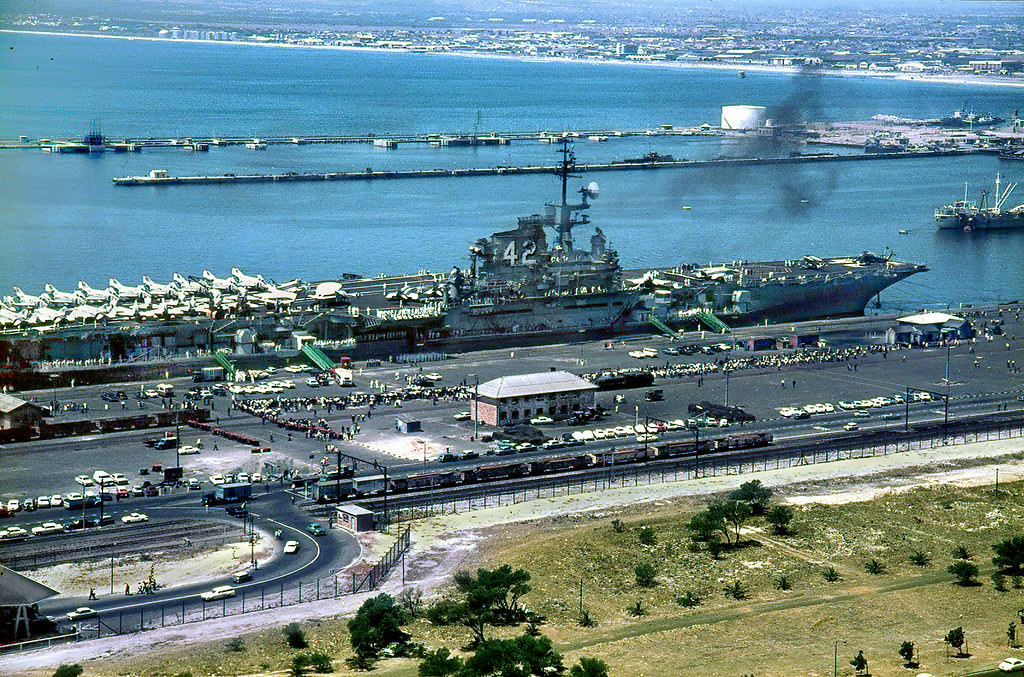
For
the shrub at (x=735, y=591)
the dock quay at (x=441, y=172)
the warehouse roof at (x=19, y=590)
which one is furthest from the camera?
the dock quay at (x=441, y=172)

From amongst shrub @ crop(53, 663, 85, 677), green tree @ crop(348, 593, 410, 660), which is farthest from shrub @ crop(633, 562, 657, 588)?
shrub @ crop(53, 663, 85, 677)

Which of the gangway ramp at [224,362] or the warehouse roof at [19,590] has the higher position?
the warehouse roof at [19,590]

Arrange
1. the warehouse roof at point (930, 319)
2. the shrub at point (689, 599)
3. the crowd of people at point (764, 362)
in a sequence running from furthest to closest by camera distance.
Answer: the warehouse roof at point (930, 319)
the crowd of people at point (764, 362)
the shrub at point (689, 599)

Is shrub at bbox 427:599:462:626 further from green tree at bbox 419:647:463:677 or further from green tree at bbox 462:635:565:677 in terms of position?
green tree at bbox 419:647:463:677

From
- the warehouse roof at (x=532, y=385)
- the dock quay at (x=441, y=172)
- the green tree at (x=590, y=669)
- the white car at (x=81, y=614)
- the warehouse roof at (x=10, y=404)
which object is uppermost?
Answer: the dock quay at (x=441, y=172)

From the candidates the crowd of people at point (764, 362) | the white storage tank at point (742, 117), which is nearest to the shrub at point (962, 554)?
the crowd of people at point (764, 362)

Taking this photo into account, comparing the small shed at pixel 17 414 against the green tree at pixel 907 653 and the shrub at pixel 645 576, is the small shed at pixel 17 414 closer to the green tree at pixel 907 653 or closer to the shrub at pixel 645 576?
the shrub at pixel 645 576

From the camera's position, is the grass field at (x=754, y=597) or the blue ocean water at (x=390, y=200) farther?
the blue ocean water at (x=390, y=200)

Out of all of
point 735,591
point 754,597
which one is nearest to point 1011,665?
point 754,597
